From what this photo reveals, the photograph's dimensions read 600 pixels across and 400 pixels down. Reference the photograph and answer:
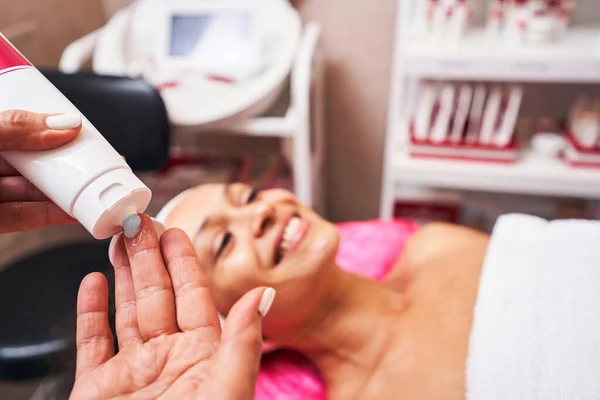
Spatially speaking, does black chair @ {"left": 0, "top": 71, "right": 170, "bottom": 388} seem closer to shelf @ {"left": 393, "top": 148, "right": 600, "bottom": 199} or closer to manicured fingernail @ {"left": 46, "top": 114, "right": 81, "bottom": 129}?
manicured fingernail @ {"left": 46, "top": 114, "right": 81, "bottom": 129}

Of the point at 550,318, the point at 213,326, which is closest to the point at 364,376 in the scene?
the point at 550,318

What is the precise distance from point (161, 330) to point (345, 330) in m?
0.46

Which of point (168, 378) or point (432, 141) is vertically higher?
point (168, 378)

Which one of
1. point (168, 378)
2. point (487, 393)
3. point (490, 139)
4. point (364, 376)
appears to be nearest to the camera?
point (168, 378)

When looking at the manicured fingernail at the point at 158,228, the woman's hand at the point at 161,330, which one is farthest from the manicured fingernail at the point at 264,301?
the manicured fingernail at the point at 158,228

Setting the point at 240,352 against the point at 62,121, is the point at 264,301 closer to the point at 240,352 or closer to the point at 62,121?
the point at 240,352

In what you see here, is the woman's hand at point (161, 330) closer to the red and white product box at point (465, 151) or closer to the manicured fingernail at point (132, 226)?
the manicured fingernail at point (132, 226)

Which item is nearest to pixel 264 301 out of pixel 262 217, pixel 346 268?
pixel 262 217

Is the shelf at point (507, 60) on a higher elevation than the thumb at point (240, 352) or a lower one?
higher

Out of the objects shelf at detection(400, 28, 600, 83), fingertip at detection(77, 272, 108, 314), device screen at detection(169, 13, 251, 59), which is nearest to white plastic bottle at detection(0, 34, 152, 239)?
fingertip at detection(77, 272, 108, 314)

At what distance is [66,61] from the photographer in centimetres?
116

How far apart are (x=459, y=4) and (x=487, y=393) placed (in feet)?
3.12

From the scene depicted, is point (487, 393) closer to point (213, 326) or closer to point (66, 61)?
point (213, 326)

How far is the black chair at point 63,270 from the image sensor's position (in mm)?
912
